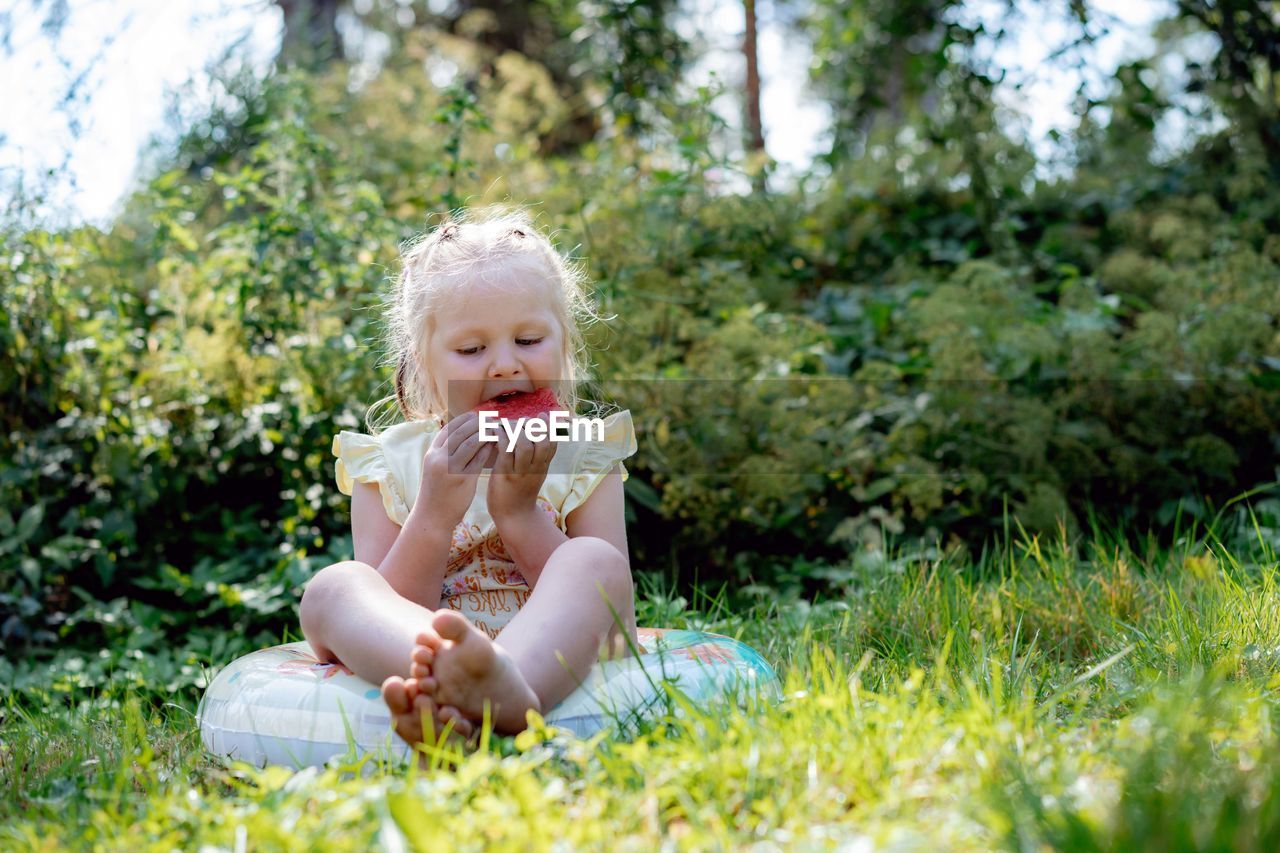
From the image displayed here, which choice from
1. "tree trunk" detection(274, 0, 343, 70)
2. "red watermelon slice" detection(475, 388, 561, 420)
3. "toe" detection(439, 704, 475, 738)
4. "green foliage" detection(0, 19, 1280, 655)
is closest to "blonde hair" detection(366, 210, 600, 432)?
"red watermelon slice" detection(475, 388, 561, 420)

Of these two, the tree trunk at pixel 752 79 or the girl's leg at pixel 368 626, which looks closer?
the girl's leg at pixel 368 626

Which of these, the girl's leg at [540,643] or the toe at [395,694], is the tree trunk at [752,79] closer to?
the girl's leg at [540,643]

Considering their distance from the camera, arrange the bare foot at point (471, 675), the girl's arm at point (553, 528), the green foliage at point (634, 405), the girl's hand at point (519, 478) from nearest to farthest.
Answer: the bare foot at point (471, 675), the girl's hand at point (519, 478), the girl's arm at point (553, 528), the green foliage at point (634, 405)

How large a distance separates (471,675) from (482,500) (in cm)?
85

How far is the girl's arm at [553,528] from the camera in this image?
8.48 ft

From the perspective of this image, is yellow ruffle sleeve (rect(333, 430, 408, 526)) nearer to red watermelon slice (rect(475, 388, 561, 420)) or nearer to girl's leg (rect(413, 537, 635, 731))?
red watermelon slice (rect(475, 388, 561, 420))

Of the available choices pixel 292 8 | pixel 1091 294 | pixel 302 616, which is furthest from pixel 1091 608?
pixel 292 8

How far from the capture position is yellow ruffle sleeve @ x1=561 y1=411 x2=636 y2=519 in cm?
278

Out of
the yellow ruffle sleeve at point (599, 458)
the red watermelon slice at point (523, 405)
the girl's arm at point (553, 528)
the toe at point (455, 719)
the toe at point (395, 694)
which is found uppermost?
the red watermelon slice at point (523, 405)

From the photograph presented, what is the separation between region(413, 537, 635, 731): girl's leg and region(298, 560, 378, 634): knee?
0.36 m

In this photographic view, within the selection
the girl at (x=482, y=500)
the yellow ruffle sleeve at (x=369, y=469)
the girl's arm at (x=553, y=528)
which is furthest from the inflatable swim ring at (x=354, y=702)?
the yellow ruffle sleeve at (x=369, y=469)

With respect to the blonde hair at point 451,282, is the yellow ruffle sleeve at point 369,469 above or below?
below

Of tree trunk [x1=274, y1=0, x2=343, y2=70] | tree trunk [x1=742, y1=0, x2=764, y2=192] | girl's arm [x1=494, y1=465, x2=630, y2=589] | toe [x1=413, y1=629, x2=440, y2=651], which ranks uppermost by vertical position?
tree trunk [x1=274, y1=0, x2=343, y2=70]

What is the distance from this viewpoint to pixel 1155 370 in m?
4.16
